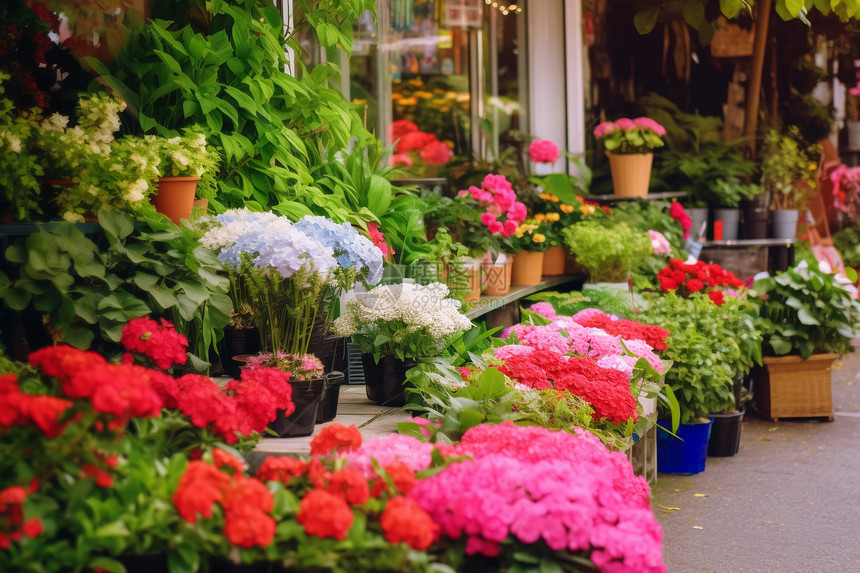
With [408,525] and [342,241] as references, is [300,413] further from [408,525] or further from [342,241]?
[408,525]

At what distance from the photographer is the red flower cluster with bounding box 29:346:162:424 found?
1.72 meters

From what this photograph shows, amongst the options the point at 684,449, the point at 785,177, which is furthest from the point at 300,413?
the point at 785,177

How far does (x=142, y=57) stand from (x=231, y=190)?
56 cm

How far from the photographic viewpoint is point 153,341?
2.26 metres

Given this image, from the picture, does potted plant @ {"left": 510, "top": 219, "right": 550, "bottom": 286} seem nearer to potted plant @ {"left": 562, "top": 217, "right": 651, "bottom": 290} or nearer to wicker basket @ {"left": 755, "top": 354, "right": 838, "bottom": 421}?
potted plant @ {"left": 562, "top": 217, "right": 651, "bottom": 290}

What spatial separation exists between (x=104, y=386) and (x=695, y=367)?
3.51 meters

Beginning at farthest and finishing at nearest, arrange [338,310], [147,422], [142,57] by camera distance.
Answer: [338,310], [142,57], [147,422]

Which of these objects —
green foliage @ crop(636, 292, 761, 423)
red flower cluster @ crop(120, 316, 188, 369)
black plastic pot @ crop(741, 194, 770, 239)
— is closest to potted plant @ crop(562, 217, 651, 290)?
green foliage @ crop(636, 292, 761, 423)

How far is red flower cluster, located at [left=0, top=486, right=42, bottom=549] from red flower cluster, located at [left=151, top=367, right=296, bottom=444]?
475 mm

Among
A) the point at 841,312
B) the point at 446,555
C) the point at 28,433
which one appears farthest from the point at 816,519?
the point at 28,433

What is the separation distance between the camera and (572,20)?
721 cm

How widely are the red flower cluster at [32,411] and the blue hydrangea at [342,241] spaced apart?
1.05 metres

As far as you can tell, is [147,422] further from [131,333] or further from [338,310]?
[338,310]

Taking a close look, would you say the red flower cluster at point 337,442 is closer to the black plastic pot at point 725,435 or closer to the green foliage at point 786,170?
the black plastic pot at point 725,435
